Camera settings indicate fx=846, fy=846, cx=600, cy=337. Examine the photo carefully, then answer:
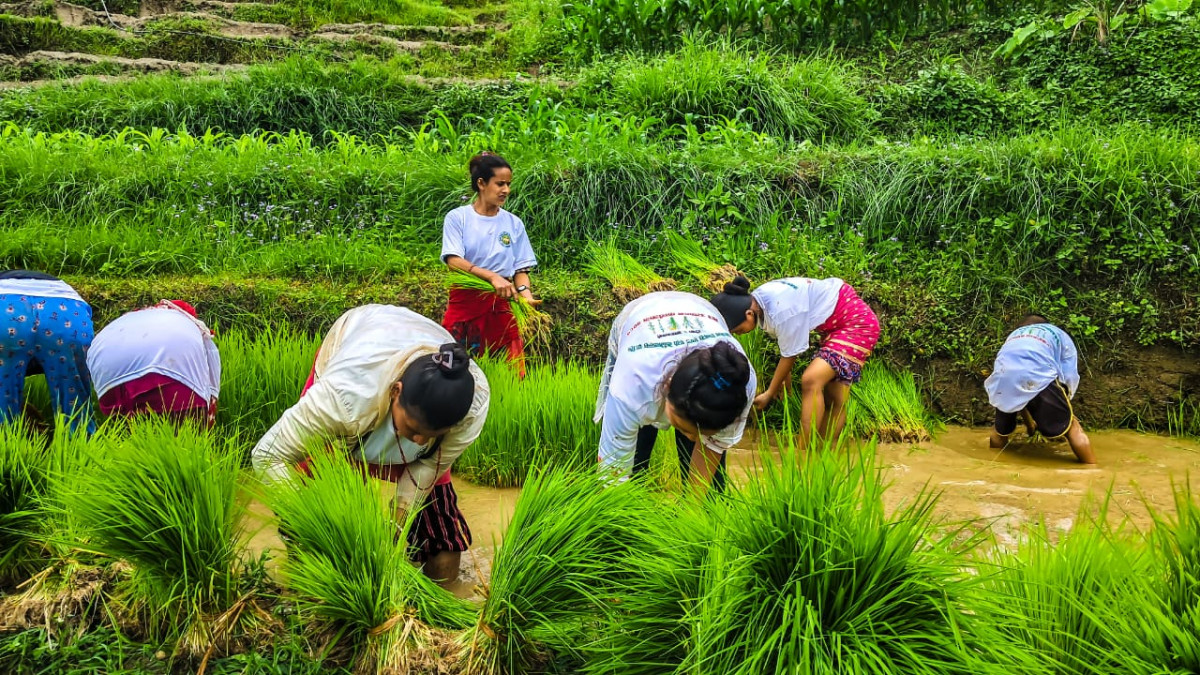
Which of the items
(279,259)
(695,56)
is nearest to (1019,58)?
(695,56)

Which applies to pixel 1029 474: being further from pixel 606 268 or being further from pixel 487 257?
pixel 487 257

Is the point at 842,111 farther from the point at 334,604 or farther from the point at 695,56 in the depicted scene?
the point at 334,604

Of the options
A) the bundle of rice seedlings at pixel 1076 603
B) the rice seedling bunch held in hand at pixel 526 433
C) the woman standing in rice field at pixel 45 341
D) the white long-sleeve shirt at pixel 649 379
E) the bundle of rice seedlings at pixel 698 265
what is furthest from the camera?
the bundle of rice seedlings at pixel 698 265

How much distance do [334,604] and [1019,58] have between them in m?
8.78

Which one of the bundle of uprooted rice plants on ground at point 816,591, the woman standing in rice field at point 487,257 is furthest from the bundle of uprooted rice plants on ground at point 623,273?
the bundle of uprooted rice plants on ground at point 816,591

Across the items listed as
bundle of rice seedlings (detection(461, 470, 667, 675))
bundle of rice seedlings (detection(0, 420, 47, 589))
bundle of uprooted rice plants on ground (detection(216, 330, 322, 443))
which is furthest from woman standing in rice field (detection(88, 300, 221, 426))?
bundle of rice seedlings (detection(461, 470, 667, 675))

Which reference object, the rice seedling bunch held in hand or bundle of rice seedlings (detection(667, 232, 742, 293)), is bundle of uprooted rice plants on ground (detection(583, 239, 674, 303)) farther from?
the rice seedling bunch held in hand

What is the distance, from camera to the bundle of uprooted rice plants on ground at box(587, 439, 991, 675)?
6.75ft

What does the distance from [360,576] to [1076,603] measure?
6.26 ft

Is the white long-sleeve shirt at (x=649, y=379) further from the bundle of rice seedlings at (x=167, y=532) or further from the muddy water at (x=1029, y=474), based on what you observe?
the bundle of rice seedlings at (x=167, y=532)

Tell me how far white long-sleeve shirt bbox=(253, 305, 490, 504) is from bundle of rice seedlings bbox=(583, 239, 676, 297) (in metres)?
2.75

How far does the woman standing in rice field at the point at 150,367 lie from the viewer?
3328 millimetres

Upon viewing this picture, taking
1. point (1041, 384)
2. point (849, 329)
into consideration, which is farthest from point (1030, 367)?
point (849, 329)

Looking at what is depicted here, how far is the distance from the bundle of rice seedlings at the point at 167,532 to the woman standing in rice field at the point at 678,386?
4.13 ft
